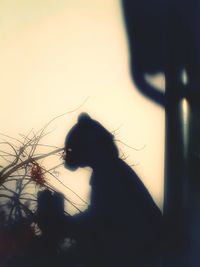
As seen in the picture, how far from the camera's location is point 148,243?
6.40ft

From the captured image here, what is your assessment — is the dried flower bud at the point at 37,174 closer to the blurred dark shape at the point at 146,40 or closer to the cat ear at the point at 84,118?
the cat ear at the point at 84,118

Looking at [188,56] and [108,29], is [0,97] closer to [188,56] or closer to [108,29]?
[108,29]

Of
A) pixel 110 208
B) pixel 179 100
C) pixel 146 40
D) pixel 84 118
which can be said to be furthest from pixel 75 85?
pixel 110 208

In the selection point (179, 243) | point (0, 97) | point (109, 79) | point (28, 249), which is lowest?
point (179, 243)

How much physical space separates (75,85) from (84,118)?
219 mm

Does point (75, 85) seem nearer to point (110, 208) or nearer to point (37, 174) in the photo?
point (37, 174)

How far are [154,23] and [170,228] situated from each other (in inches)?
50.9

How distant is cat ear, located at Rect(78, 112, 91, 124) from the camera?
6.49ft

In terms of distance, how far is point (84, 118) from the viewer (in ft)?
6.52

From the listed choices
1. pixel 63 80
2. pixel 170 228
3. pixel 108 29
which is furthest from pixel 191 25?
pixel 170 228

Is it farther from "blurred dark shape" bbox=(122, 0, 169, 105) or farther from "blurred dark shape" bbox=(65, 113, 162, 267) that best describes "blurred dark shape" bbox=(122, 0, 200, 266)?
"blurred dark shape" bbox=(65, 113, 162, 267)

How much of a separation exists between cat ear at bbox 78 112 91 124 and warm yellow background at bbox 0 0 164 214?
1.2 inches

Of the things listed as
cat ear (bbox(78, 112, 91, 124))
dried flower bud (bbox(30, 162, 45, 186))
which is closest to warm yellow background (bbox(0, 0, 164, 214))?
cat ear (bbox(78, 112, 91, 124))

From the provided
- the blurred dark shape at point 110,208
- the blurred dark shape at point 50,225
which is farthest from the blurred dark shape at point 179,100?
the blurred dark shape at point 50,225
